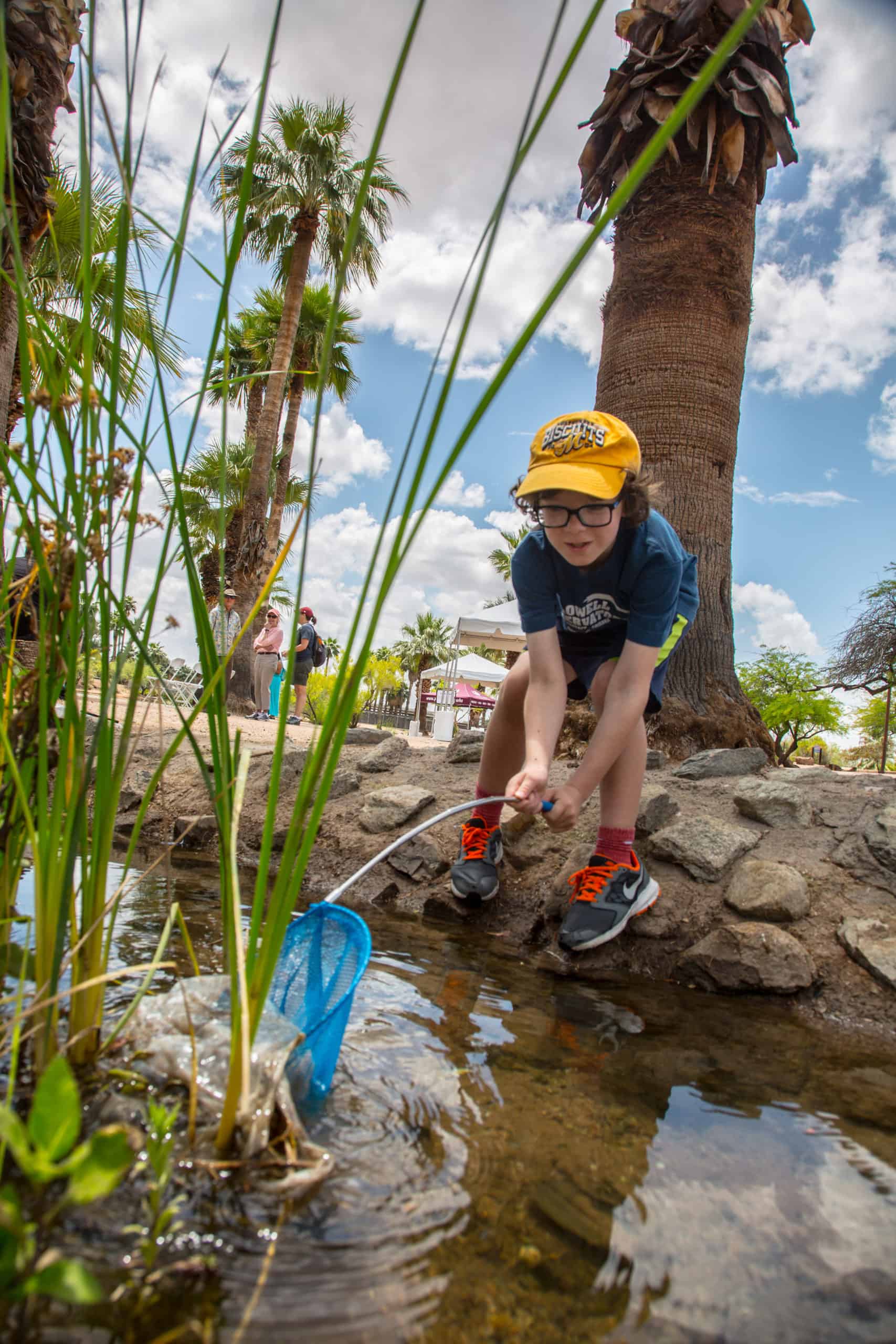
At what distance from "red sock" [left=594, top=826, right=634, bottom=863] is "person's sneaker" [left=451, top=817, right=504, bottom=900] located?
1.34 feet

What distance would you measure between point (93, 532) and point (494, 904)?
6.44ft

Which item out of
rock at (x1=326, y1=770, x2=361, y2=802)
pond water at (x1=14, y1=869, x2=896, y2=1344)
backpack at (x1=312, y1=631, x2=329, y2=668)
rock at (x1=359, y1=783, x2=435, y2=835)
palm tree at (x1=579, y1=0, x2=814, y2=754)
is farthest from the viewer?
→ backpack at (x1=312, y1=631, x2=329, y2=668)

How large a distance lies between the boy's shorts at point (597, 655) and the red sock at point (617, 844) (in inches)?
15.8

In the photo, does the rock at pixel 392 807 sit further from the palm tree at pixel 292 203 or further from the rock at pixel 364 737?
the palm tree at pixel 292 203

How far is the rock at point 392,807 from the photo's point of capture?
323cm

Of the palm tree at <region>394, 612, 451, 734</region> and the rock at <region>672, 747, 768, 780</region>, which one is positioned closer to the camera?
the rock at <region>672, 747, 768, 780</region>

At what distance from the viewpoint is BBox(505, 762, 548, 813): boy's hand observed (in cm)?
182

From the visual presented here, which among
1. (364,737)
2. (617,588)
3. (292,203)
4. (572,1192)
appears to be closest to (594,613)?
(617,588)

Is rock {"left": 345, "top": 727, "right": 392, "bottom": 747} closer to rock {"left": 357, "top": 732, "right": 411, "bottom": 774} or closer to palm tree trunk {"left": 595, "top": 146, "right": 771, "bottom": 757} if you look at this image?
rock {"left": 357, "top": 732, "right": 411, "bottom": 774}

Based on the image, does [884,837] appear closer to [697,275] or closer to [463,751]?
[463,751]

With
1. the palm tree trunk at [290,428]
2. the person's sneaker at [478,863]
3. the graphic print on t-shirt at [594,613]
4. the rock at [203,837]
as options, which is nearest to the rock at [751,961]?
the person's sneaker at [478,863]

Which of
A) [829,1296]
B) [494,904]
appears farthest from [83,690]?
[494,904]

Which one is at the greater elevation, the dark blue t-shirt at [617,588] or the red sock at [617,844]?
the dark blue t-shirt at [617,588]

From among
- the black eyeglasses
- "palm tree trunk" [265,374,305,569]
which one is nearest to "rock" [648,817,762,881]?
the black eyeglasses
